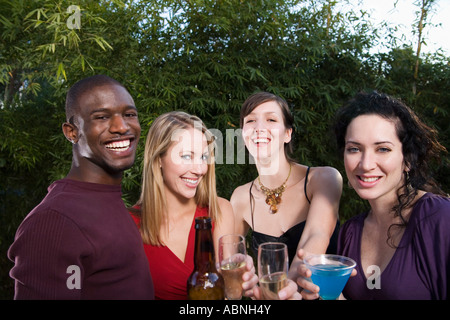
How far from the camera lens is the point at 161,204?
1729mm

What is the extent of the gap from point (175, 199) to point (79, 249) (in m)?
0.81

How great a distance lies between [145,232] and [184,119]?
569 mm

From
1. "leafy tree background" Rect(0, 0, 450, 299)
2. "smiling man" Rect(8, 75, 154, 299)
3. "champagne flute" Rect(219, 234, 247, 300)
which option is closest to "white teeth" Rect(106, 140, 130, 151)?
"smiling man" Rect(8, 75, 154, 299)

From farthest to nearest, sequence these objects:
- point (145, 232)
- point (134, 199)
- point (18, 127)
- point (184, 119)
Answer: point (18, 127) → point (134, 199) → point (184, 119) → point (145, 232)

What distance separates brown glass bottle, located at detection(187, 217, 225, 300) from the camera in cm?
116

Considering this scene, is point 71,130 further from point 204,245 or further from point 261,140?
point 261,140

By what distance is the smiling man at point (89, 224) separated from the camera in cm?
97

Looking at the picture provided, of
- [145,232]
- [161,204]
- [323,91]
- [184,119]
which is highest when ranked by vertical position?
[323,91]

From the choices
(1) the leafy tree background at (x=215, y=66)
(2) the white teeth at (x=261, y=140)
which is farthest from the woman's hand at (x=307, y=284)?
(1) the leafy tree background at (x=215, y=66)

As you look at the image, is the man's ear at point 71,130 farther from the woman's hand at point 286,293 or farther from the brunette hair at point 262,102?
the brunette hair at point 262,102

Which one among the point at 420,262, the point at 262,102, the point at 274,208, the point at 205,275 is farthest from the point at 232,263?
the point at 262,102

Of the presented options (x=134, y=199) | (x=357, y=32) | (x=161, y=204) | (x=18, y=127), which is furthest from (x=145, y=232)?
(x=357, y=32)

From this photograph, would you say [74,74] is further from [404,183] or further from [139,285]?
[404,183]

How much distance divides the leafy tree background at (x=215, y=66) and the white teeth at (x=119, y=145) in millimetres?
1591
